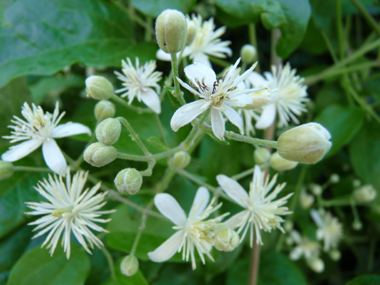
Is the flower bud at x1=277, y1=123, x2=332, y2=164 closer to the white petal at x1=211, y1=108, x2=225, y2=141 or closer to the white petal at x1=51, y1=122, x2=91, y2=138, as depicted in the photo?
the white petal at x1=211, y1=108, x2=225, y2=141

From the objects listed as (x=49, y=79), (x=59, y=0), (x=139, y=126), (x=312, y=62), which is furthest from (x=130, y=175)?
(x=312, y=62)

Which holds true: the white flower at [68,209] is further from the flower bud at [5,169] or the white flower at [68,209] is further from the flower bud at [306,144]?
the flower bud at [306,144]

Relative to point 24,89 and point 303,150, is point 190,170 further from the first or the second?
point 24,89

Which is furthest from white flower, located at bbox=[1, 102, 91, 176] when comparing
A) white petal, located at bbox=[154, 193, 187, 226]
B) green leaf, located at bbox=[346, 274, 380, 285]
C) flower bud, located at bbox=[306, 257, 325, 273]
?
flower bud, located at bbox=[306, 257, 325, 273]

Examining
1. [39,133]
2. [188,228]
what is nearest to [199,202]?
[188,228]

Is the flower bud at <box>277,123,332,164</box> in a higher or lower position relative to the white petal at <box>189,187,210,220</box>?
higher

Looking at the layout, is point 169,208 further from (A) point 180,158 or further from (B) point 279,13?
(B) point 279,13
